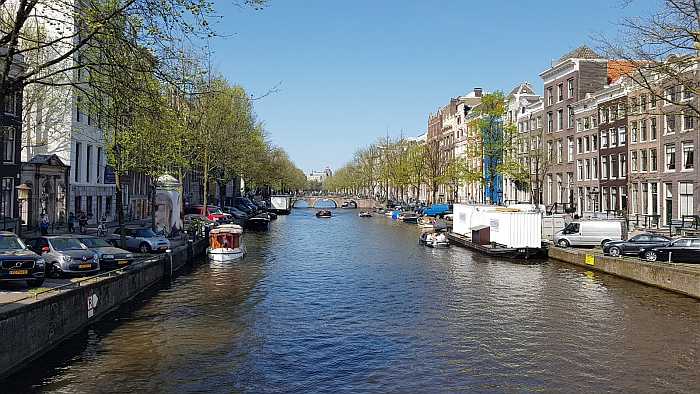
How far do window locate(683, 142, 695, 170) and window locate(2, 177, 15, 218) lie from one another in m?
52.9

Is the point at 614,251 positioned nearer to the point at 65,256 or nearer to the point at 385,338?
the point at 385,338

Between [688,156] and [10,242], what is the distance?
51425 millimetres

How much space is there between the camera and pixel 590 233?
45.0 meters

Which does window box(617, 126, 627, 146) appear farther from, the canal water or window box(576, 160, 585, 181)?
the canal water

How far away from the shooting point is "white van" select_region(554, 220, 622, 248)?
146 ft

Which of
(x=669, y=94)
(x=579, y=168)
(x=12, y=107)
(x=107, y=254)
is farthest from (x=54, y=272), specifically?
(x=579, y=168)

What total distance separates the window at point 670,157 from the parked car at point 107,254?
1850 inches

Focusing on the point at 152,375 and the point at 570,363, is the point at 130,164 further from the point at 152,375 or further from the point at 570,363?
the point at 570,363

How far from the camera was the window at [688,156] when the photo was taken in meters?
53.1

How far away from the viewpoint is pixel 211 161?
2608 inches

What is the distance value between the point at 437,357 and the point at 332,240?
43.3 m

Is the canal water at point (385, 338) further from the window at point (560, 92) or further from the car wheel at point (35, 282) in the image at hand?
the window at point (560, 92)

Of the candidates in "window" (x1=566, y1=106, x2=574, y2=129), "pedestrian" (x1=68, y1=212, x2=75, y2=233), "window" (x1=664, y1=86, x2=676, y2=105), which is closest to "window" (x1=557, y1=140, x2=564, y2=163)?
"window" (x1=566, y1=106, x2=574, y2=129)

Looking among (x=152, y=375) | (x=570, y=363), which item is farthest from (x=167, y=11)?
(x=570, y=363)
